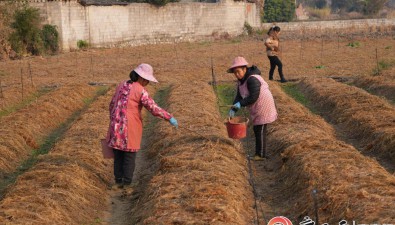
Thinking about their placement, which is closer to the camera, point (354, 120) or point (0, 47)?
point (354, 120)

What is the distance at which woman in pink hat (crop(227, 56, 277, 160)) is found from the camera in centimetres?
873

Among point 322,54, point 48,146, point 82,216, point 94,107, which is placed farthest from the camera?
point 322,54

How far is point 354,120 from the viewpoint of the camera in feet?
37.6

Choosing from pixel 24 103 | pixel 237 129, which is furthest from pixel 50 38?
pixel 237 129

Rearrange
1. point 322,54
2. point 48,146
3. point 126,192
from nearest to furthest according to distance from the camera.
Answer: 1. point 126,192
2. point 48,146
3. point 322,54

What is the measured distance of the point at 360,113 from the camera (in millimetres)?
11719

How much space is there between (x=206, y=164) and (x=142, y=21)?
32.1m

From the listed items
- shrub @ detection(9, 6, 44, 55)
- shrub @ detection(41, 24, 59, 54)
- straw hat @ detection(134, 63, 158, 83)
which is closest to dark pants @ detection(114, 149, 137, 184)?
straw hat @ detection(134, 63, 158, 83)

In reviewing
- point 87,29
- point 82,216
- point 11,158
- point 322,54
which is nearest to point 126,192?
point 82,216

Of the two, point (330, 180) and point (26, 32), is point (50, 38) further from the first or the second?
point (330, 180)

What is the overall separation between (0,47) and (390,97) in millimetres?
19854

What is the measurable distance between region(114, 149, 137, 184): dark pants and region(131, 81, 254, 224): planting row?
354 millimetres

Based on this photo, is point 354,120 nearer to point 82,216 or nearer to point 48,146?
point 48,146

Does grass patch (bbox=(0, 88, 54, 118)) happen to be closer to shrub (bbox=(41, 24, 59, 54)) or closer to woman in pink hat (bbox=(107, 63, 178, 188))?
woman in pink hat (bbox=(107, 63, 178, 188))
